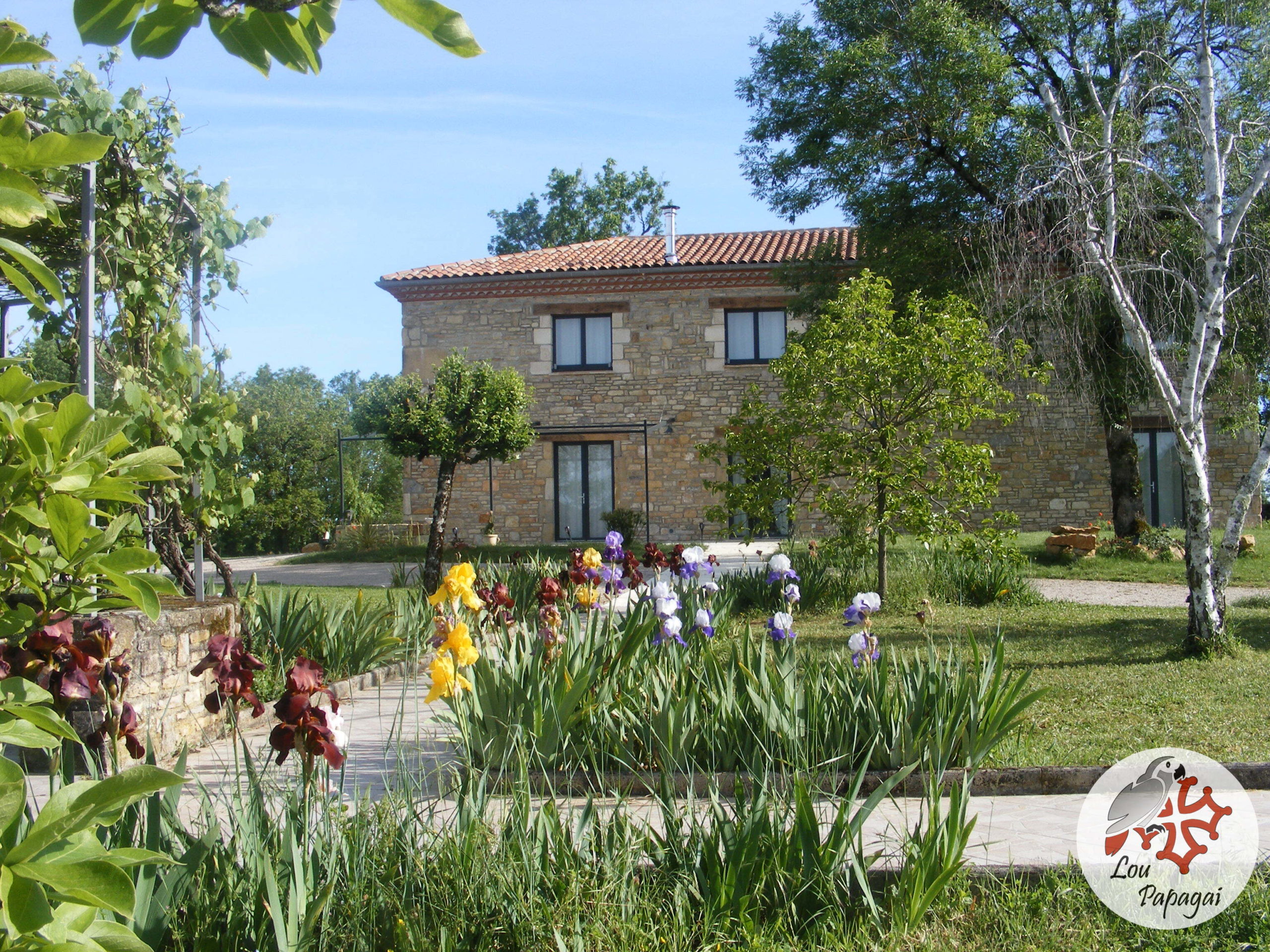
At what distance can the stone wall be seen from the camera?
441 centimetres

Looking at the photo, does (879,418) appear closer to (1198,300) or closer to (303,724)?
(1198,300)

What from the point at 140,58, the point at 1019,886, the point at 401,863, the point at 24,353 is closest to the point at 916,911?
the point at 1019,886

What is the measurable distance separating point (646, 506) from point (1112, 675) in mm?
12885

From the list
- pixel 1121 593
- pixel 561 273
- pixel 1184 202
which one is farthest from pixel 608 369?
pixel 1184 202

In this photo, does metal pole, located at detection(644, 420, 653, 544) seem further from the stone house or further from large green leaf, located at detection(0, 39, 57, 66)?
large green leaf, located at detection(0, 39, 57, 66)

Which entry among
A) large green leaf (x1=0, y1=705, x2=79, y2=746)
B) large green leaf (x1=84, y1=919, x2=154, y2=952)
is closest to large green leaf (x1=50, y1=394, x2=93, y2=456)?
large green leaf (x1=0, y1=705, x2=79, y2=746)

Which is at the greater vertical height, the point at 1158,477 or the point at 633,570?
the point at 1158,477

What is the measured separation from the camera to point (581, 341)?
66.0ft

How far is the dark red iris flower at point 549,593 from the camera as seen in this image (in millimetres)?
4781

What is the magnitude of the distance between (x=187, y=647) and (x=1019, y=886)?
3869mm

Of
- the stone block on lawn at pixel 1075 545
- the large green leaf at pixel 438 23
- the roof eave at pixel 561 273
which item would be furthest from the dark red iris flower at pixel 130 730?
the roof eave at pixel 561 273

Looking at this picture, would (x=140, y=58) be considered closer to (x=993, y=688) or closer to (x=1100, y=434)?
(x=993, y=688)

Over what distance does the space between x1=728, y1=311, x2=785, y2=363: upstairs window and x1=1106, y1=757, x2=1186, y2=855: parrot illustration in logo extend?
16.1 meters

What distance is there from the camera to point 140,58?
4.14ft
